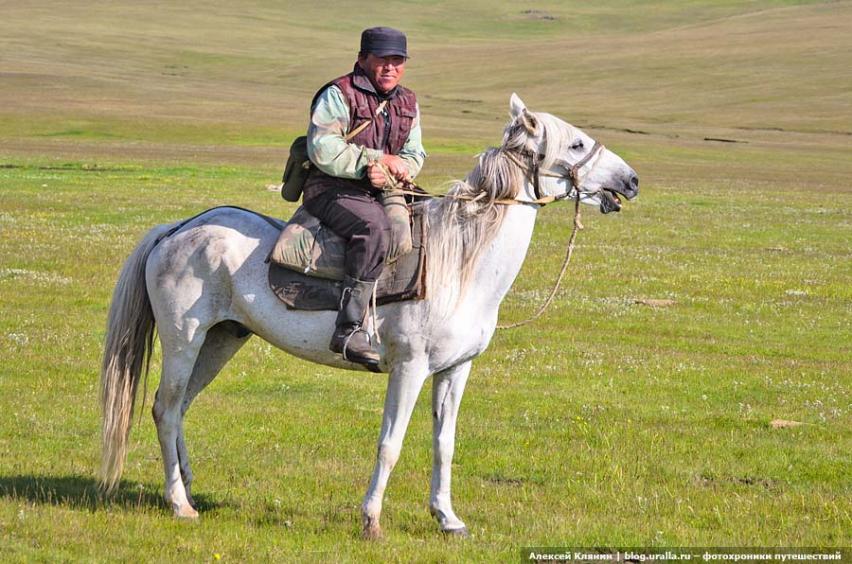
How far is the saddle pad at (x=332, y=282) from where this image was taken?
826cm

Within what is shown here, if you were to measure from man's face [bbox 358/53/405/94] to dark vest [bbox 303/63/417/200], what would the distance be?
0.05 meters

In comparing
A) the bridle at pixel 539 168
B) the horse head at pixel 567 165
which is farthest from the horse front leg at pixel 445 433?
the horse head at pixel 567 165

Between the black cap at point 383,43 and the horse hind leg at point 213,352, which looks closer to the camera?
the black cap at point 383,43

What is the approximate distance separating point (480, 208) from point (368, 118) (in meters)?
1.05

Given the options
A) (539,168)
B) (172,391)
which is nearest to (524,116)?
(539,168)

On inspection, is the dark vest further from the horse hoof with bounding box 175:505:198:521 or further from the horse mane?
the horse hoof with bounding box 175:505:198:521

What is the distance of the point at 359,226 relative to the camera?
26.9ft

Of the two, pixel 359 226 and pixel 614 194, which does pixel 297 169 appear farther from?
pixel 614 194

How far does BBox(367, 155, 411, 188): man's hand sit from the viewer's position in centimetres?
819

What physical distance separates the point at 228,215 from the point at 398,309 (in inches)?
66.3

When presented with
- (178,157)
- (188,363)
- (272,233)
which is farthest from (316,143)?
(178,157)

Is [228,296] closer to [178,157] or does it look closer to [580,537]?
[580,537]

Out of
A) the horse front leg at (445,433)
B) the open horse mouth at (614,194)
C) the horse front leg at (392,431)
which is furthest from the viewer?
the horse front leg at (445,433)

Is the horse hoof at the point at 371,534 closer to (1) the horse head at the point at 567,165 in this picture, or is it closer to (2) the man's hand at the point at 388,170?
(2) the man's hand at the point at 388,170
